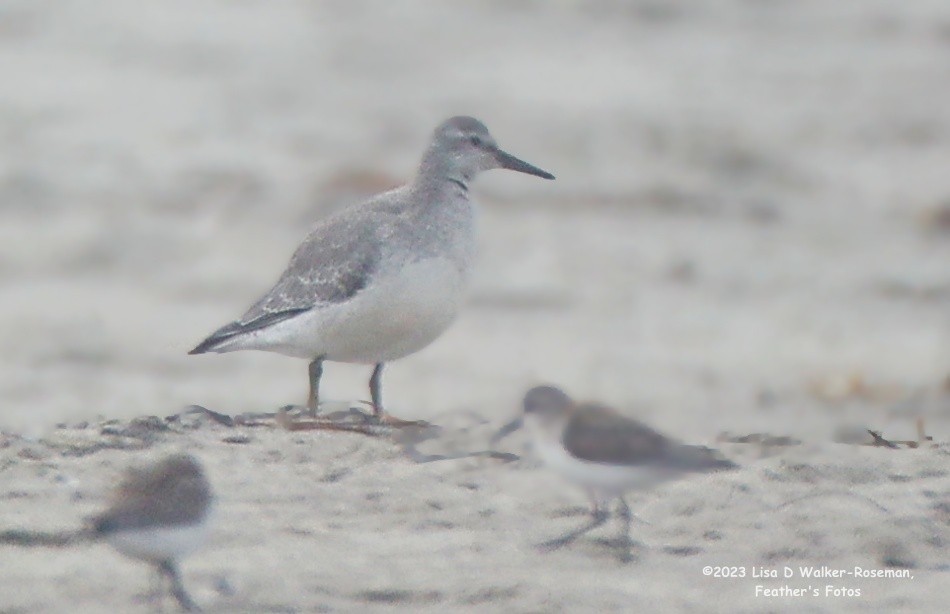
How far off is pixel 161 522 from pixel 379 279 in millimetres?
2866

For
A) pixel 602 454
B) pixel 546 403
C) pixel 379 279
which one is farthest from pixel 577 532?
pixel 379 279

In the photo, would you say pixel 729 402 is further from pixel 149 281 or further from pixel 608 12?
pixel 608 12

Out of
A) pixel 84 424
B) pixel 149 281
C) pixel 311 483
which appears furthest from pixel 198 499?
pixel 149 281

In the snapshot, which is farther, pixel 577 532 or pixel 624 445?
pixel 577 532

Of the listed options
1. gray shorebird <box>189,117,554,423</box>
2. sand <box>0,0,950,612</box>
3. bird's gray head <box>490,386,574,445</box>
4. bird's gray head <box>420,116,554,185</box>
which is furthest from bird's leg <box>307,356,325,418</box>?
bird's gray head <box>490,386,574,445</box>

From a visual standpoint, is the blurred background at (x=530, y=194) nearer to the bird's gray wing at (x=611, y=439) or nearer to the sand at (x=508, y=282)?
the sand at (x=508, y=282)

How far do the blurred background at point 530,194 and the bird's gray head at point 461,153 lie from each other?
2.50 metres

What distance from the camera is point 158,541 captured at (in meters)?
6.26

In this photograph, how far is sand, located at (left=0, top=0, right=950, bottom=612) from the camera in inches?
271

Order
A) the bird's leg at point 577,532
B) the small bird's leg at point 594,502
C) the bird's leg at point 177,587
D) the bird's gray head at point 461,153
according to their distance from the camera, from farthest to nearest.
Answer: the bird's gray head at point 461,153, the small bird's leg at point 594,502, the bird's leg at point 577,532, the bird's leg at point 177,587

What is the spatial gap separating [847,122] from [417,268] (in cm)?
1227

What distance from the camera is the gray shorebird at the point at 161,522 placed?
6270 mm

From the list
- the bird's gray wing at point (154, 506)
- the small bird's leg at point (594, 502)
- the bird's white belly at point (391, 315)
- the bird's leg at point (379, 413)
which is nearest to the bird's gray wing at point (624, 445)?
the small bird's leg at point (594, 502)

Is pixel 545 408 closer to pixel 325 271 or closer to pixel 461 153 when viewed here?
pixel 325 271
